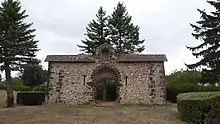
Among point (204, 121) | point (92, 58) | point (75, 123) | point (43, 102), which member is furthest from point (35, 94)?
point (204, 121)

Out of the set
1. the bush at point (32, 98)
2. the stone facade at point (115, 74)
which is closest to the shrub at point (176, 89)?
the stone facade at point (115, 74)

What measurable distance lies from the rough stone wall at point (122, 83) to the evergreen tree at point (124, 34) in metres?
18.7

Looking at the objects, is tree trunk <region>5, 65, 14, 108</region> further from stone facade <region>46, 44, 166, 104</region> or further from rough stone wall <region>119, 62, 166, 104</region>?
rough stone wall <region>119, 62, 166, 104</region>

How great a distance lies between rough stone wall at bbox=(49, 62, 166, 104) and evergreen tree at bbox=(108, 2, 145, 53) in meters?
18.7

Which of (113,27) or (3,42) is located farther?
(113,27)

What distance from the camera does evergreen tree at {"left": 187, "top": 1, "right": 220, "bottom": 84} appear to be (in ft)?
93.2

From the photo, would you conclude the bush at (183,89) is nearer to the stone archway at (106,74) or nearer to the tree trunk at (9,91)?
the stone archway at (106,74)

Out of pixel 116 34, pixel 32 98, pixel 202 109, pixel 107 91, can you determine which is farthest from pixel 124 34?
pixel 202 109

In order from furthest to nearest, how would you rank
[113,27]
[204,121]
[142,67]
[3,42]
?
[113,27] < [142,67] < [3,42] < [204,121]

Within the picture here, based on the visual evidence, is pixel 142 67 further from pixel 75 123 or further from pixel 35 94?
pixel 75 123

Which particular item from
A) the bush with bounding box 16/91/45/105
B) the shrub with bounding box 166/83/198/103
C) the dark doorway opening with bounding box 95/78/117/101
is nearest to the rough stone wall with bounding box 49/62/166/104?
the bush with bounding box 16/91/45/105

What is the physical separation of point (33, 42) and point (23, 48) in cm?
120

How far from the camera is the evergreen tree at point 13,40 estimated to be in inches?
1125

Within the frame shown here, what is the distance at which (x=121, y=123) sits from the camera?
17.7 meters
